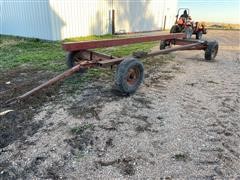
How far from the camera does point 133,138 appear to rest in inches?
114

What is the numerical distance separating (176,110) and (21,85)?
2.90 metres

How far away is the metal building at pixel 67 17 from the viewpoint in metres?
10.2

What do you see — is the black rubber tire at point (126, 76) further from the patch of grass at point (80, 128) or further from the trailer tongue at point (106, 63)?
the patch of grass at point (80, 128)

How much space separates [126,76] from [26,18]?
8.79m

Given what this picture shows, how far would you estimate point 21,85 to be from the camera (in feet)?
15.4

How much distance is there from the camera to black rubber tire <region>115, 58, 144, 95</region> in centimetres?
385

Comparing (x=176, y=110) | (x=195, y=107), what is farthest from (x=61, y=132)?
(x=195, y=107)

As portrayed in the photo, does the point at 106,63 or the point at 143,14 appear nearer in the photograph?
the point at 106,63

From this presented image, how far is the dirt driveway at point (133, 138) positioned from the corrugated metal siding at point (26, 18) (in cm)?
674

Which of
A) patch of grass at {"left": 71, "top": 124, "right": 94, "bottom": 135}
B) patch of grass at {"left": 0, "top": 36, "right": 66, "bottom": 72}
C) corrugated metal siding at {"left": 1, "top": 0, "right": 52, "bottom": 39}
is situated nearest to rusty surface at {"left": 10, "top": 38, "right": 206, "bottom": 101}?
patch of grass at {"left": 71, "top": 124, "right": 94, "bottom": 135}

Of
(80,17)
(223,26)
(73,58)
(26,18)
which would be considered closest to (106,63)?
(73,58)

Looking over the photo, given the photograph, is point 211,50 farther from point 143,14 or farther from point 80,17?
point 143,14

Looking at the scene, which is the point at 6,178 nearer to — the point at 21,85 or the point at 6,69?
the point at 21,85

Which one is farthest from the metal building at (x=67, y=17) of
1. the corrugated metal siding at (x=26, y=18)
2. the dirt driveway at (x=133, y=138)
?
the dirt driveway at (x=133, y=138)
